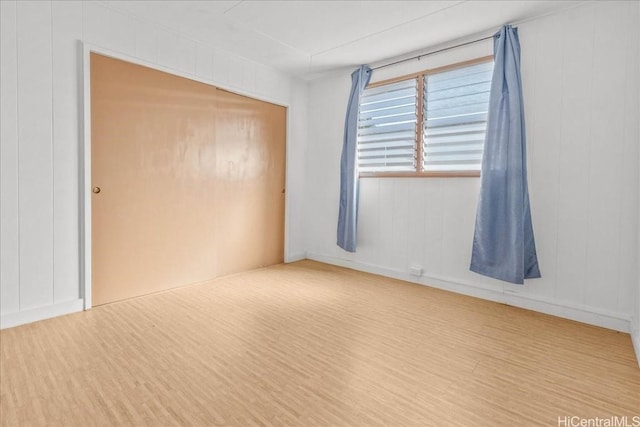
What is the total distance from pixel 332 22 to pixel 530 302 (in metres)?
2.94

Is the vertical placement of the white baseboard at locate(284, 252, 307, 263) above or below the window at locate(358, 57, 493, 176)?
below

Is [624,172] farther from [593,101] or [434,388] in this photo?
[434,388]

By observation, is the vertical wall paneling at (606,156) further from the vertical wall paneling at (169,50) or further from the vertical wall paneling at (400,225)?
the vertical wall paneling at (169,50)

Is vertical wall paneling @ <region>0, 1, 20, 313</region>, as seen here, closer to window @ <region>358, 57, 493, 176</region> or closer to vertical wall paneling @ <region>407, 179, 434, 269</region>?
window @ <region>358, 57, 493, 176</region>

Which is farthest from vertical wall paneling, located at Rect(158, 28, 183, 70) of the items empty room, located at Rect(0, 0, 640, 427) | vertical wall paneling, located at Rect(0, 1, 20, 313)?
vertical wall paneling, located at Rect(0, 1, 20, 313)

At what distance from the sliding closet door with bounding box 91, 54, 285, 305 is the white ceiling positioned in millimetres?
505

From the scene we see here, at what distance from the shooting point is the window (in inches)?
117

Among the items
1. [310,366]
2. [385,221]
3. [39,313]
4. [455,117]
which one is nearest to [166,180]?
[39,313]

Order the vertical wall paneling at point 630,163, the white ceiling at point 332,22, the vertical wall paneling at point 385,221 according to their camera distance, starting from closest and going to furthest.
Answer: the vertical wall paneling at point 630,163 < the white ceiling at point 332,22 < the vertical wall paneling at point 385,221

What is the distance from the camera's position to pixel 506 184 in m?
2.66

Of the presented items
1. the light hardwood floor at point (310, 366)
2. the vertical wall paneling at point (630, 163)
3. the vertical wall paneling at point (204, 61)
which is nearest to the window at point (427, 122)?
the vertical wall paneling at point (630, 163)

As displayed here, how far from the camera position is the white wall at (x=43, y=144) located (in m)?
2.15

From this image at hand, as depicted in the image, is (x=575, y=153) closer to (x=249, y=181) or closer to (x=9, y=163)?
(x=249, y=181)

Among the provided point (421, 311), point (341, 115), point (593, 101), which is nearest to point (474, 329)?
point (421, 311)
